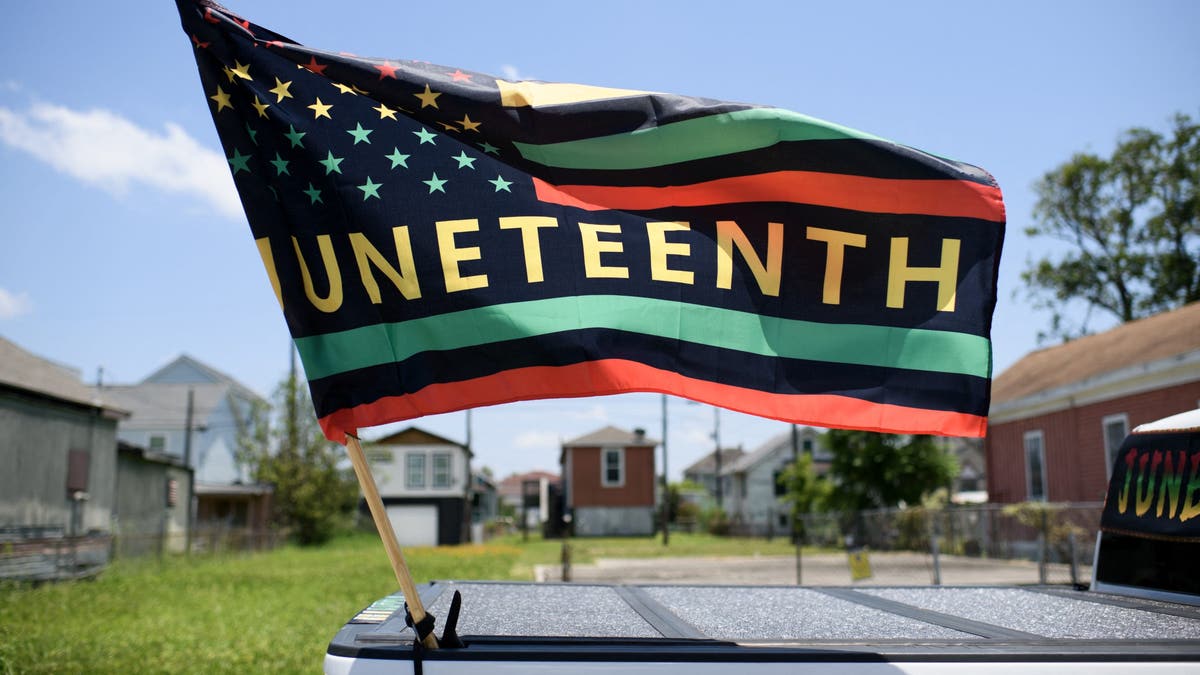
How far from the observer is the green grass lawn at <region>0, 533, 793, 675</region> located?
9.62 meters

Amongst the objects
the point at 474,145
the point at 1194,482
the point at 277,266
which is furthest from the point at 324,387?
the point at 1194,482

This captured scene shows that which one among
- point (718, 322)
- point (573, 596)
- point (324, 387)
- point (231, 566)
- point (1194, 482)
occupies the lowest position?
point (231, 566)

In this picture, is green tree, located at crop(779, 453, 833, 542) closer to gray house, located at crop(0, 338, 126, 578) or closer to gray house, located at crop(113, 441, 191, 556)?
gray house, located at crop(113, 441, 191, 556)

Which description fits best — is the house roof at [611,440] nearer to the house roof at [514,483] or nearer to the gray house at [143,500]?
the gray house at [143,500]

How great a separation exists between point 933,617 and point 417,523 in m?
48.7

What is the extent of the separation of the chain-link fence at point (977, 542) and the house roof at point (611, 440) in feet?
76.2

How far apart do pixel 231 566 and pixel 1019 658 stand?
27122 millimetres

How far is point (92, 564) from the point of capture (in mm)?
20734

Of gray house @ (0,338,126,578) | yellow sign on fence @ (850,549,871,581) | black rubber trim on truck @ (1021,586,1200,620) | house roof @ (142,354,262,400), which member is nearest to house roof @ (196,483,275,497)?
house roof @ (142,354,262,400)

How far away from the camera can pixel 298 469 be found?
142 ft

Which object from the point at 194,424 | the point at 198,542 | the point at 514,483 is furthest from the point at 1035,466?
the point at 514,483

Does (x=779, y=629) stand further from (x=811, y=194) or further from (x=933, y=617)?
(x=811, y=194)

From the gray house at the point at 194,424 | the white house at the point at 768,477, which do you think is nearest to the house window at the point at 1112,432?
the white house at the point at 768,477

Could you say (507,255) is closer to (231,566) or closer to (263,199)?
(263,199)
